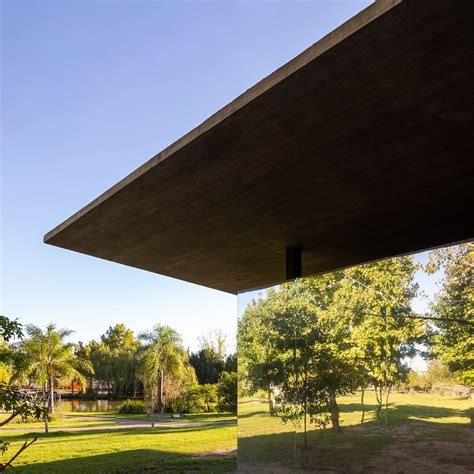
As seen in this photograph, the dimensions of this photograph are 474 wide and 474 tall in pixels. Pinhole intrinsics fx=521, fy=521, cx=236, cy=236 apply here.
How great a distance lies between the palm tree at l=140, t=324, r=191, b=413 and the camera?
2759 cm

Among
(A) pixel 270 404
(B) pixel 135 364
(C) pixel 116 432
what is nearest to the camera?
(A) pixel 270 404

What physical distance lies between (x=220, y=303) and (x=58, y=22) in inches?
1367

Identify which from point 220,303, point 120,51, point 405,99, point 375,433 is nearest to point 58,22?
point 120,51

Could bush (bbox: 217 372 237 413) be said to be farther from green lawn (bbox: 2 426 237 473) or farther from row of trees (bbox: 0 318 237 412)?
green lawn (bbox: 2 426 237 473)

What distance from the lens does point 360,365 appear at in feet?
26.0

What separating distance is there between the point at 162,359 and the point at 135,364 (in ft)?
34.4

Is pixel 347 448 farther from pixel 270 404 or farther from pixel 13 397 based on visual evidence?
pixel 13 397

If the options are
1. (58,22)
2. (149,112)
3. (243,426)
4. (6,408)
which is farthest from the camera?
(149,112)

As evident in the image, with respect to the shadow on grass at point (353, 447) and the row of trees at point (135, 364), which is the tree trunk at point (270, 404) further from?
the row of trees at point (135, 364)

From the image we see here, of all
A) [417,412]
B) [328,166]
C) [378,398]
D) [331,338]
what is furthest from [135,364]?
→ [328,166]

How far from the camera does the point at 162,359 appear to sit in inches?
1096

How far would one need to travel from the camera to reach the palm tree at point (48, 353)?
918 inches

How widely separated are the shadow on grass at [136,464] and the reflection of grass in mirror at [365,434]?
10.2 feet

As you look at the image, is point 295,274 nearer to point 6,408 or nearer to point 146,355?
point 6,408
